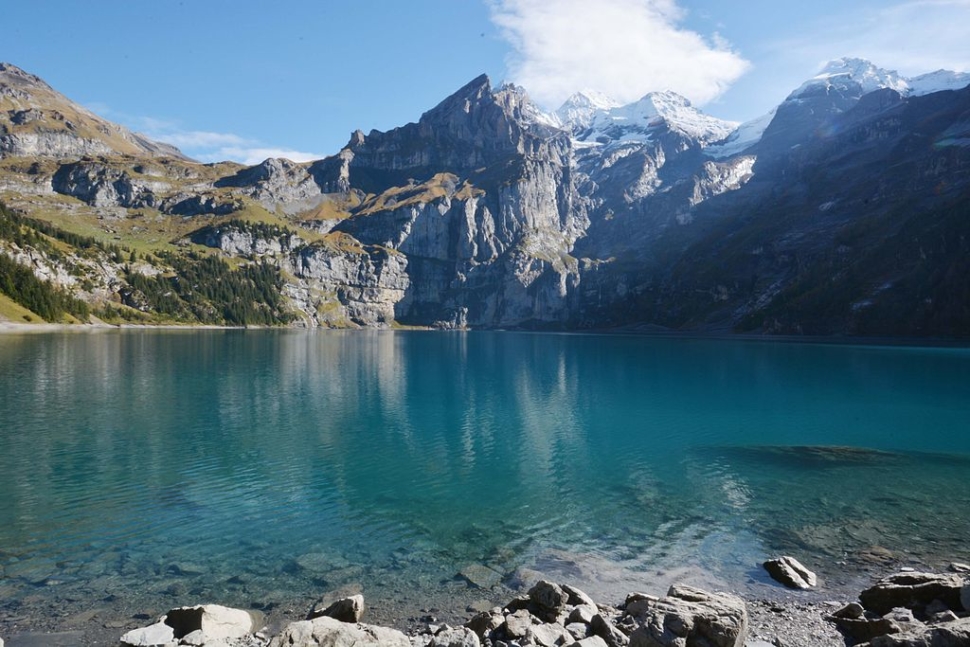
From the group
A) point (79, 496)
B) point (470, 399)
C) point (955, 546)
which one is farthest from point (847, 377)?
point (79, 496)

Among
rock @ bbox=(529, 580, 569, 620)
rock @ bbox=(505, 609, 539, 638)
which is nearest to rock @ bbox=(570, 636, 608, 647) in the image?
rock @ bbox=(505, 609, 539, 638)

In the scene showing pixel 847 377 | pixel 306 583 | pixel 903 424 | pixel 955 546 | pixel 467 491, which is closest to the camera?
pixel 306 583

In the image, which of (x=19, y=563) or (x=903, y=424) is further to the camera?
(x=903, y=424)

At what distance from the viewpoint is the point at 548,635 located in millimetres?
15602

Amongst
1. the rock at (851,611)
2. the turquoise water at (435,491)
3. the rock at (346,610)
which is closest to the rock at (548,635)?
the turquoise water at (435,491)

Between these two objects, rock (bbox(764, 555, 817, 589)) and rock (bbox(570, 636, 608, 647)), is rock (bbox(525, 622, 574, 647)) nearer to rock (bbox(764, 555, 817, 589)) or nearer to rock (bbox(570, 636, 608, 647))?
rock (bbox(570, 636, 608, 647))

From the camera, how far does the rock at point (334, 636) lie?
14430 mm

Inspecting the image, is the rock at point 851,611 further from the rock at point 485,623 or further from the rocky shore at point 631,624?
the rock at point 485,623

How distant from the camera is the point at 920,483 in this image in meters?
35.3

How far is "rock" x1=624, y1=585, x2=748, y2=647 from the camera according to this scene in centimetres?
1414

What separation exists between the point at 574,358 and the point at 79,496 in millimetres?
117848

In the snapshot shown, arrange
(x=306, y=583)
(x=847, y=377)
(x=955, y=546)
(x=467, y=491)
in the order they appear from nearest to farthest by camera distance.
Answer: (x=306, y=583) < (x=955, y=546) < (x=467, y=491) < (x=847, y=377)

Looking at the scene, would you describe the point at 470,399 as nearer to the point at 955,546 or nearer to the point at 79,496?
the point at 79,496

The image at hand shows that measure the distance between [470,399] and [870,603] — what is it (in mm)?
53880
